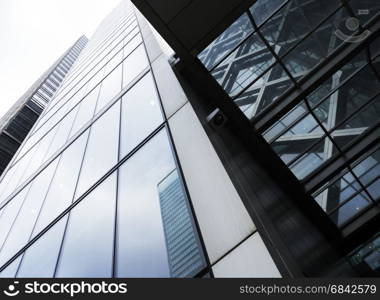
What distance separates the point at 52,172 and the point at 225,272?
10010 millimetres

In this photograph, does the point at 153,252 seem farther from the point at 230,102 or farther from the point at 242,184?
the point at 230,102

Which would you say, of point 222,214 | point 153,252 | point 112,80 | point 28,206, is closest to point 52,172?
point 28,206

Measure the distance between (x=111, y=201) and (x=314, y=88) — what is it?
17.4 ft

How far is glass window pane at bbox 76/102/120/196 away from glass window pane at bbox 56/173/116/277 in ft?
2.32

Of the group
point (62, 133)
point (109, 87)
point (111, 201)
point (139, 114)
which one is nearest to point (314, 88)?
point (139, 114)

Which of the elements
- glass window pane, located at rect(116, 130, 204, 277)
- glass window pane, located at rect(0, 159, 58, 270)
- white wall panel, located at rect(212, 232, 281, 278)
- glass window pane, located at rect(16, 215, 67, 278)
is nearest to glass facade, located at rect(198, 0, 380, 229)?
glass window pane, located at rect(116, 130, 204, 277)

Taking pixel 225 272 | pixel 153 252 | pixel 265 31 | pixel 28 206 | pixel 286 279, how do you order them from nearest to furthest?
pixel 286 279
pixel 225 272
pixel 153 252
pixel 265 31
pixel 28 206

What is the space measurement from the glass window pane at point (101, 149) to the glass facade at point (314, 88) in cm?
346

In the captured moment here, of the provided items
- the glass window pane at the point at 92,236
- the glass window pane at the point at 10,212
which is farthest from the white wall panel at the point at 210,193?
the glass window pane at the point at 10,212

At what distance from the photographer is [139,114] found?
9.73 m

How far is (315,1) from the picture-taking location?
28.3 feet

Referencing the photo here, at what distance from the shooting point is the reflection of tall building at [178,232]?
5141 mm

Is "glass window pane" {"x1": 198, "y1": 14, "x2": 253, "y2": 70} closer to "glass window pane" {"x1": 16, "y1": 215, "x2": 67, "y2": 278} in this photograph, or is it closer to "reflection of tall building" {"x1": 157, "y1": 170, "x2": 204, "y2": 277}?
"reflection of tall building" {"x1": 157, "y1": 170, "x2": 204, "y2": 277}

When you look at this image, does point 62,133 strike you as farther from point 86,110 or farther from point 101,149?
point 101,149
